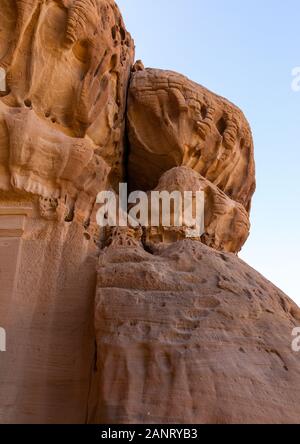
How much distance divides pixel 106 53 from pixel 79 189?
204cm

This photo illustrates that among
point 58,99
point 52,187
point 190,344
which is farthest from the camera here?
point 58,99

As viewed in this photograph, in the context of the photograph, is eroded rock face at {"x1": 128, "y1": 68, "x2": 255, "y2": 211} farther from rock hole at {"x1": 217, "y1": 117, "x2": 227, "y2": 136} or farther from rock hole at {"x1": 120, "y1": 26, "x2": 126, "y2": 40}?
rock hole at {"x1": 120, "y1": 26, "x2": 126, "y2": 40}

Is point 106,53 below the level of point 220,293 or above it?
above

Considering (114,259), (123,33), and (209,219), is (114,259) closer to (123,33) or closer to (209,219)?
(209,219)

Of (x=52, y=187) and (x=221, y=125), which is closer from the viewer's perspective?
(x=52, y=187)

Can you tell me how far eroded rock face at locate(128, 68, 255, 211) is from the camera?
7.53 metres

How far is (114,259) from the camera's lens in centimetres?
550

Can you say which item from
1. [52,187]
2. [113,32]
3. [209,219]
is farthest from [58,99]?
[209,219]

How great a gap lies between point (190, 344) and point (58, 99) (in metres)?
3.70

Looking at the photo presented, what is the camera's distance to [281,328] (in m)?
4.95

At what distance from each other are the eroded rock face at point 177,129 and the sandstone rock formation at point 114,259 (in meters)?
0.02
